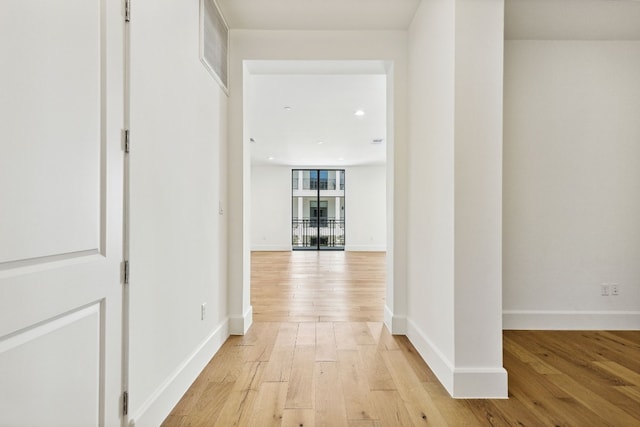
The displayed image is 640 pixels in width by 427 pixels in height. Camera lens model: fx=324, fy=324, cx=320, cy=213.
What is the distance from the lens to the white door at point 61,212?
0.86m

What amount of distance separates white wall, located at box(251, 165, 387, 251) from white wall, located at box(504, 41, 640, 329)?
7268mm

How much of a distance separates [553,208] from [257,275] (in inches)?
182

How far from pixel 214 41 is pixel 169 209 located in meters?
1.46

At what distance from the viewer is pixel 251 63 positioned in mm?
2947

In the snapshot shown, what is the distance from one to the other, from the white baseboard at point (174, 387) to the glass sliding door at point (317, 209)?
8251mm

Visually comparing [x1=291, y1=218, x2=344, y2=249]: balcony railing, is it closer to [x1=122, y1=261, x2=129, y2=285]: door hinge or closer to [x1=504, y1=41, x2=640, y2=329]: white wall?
[x1=504, y1=41, x2=640, y2=329]: white wall

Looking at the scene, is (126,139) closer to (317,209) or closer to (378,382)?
(378,382)

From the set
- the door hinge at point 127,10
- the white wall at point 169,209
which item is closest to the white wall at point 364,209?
the white wall at point 169,209

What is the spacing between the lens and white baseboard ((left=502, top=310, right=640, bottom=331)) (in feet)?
9.73

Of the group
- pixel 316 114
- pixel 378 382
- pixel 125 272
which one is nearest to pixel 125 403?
pixel 125 272

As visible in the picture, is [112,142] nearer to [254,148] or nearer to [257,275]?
[257,275]

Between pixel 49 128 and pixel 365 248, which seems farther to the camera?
pixel 365 248

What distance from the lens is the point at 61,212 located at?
102 cm

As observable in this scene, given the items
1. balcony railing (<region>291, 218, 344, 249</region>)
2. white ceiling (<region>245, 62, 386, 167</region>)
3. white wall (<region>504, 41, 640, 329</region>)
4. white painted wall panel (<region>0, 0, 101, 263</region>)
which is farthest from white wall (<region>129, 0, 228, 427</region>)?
balcony railing (<region>291, 218, 344, 249</region>)
